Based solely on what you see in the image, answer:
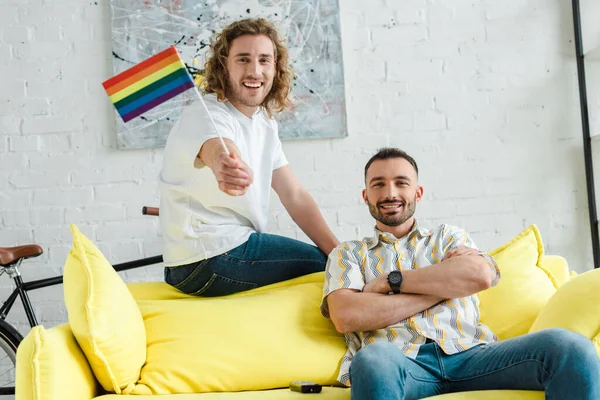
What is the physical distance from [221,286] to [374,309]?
22.7 inches

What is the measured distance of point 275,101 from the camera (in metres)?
2.66

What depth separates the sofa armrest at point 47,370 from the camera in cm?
176

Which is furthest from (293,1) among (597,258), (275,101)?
(597,258)

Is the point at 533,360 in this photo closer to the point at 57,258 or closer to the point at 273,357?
the point at 273,357

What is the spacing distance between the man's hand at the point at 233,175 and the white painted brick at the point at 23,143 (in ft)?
5.78

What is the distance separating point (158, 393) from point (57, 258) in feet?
5.24

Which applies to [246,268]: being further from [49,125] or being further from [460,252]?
[49,125]

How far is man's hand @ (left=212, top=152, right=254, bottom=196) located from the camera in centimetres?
191

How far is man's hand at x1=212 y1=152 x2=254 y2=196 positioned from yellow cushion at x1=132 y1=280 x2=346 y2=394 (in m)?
0.44

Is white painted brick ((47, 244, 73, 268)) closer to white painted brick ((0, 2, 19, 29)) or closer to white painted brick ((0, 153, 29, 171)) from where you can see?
white painted brick ((0, 153, 29, 171))

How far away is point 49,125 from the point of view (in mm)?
3436

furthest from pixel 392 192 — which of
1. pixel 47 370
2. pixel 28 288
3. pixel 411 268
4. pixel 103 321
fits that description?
pixel 28 288

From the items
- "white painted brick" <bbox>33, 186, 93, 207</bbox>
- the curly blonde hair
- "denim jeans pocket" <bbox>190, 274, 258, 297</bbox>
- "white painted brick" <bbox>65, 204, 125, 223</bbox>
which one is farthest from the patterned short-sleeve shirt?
"white painted brick" <bbox>33, 186, 93, 207</bbox>

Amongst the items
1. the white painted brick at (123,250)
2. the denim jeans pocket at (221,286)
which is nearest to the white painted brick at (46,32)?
the white painted brick at (123,250)
